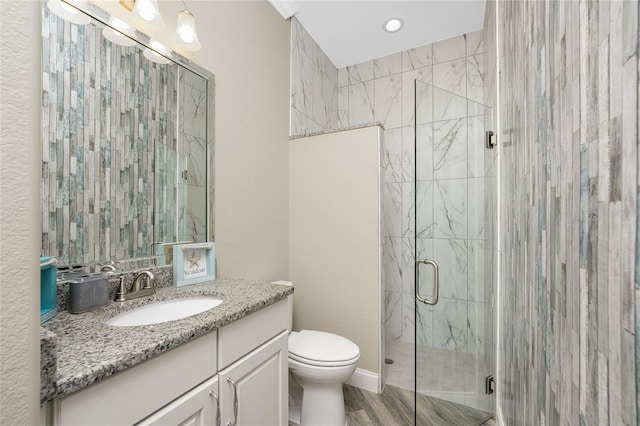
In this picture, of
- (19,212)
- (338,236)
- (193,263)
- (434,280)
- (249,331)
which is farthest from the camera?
(338,236)

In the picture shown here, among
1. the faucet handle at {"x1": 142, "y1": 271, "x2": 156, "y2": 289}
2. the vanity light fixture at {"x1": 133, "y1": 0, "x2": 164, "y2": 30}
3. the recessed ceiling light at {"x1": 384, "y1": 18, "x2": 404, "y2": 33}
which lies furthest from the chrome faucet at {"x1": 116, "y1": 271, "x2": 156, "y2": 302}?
the recessed ceiling light at {"x1": 384, "y1": 18, "x2": 404, "y2": 33}

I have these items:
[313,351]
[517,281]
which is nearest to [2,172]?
[517,281]

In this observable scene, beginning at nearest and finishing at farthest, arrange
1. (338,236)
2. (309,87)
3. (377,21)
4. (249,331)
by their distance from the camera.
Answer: (249,331), (338,236), (377,21), (309,87)

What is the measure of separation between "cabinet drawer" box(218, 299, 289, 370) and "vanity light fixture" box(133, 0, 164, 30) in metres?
1.32

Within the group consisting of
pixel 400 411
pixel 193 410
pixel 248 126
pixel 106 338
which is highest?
pixel 248 126

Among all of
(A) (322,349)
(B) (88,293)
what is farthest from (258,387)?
(B) (88,293)

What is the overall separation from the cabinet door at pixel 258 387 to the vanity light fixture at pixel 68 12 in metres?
1.36

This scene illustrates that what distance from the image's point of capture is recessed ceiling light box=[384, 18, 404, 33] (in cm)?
241

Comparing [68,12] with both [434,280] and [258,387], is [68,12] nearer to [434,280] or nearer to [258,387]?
[258,387]

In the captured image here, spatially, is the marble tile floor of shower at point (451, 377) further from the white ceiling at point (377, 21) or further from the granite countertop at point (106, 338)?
the white ceiling at point (377, 21)

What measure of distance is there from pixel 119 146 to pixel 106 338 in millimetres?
803

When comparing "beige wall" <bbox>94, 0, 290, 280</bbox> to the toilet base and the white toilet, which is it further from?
the toilet base

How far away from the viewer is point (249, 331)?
111 centimetres

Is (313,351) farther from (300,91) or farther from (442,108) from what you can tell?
(300,91)
